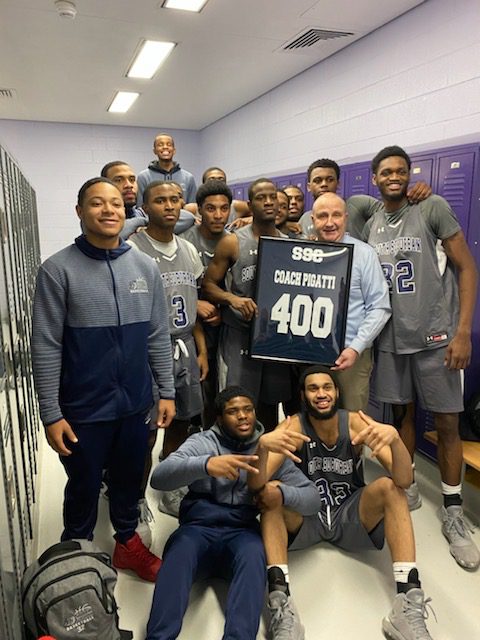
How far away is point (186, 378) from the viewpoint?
240cm

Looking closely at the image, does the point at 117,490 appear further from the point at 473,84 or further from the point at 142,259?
the point at 473,84

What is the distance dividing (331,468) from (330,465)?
1cm

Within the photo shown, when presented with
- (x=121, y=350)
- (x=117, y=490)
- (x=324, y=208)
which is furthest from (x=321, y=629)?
(x=324, y=208)

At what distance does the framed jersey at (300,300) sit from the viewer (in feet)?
7.79

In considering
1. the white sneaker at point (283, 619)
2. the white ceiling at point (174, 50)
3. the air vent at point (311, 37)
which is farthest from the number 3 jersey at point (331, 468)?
the air vent at point (311, 37)

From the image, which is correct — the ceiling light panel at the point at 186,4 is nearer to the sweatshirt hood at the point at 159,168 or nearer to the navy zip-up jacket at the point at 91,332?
the sweatshirt hood at the point at 159,168

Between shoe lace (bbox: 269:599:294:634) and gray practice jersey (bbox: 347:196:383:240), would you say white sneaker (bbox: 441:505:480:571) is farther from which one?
gray practice jersey (bbox: 347:196:383:240)

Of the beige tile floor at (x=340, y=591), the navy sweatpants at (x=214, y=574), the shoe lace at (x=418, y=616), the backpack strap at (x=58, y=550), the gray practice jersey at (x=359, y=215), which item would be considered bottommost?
the beige tile floor at (x=340, y=591)

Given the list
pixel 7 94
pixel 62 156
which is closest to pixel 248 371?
pixel 7 94

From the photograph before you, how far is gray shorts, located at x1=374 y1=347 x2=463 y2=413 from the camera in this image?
7.88 ft

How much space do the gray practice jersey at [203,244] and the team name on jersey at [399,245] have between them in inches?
32.7

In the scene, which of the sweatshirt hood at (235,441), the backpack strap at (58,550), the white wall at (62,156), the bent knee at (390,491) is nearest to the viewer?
the backpack strap at (58,550)

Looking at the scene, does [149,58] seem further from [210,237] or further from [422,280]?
[422,280]

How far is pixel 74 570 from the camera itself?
1577 mm
